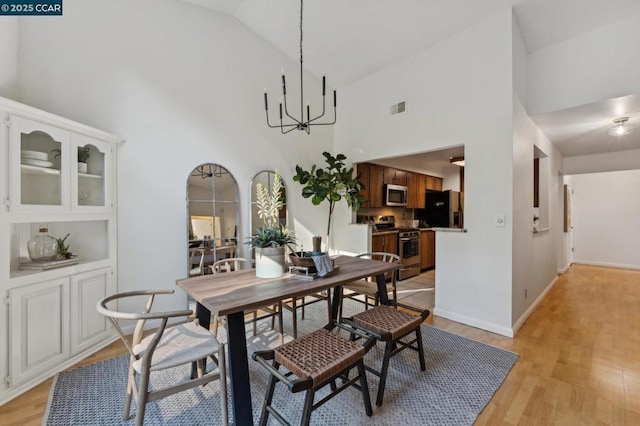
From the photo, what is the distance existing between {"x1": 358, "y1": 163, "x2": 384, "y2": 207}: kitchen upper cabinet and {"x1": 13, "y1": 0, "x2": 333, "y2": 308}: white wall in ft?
6.11

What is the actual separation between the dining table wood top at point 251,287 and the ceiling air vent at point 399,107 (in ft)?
8.16

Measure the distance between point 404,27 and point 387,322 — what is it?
135 inches

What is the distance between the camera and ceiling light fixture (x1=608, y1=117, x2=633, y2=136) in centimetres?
347

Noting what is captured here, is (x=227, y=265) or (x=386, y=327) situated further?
(x=227, y=265)

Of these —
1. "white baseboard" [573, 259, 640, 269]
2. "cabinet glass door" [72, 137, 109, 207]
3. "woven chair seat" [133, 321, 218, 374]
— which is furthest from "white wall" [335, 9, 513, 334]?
"white baseboard" [573, 259, 640, 269]

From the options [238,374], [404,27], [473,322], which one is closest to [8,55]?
[238,374]

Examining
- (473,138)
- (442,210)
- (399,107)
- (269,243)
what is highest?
(399,107)

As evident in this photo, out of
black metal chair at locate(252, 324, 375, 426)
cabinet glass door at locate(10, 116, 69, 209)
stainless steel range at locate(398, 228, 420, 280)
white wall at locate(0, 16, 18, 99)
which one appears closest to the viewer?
black metal chair at locate(252, 324, 375, 426)

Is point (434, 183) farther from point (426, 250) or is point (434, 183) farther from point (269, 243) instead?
point (269, 243)

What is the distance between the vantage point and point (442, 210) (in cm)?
617

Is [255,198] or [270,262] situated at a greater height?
[255,198]

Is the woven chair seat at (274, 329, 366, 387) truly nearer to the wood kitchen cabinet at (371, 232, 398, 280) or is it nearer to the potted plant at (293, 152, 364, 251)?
the potted plant at (293, 152, 364, 251)

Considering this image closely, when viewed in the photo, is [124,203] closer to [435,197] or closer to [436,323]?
[436,323]

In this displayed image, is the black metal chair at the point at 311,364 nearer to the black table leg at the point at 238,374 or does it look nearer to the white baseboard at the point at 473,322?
the black table leg at the point at 238,374
